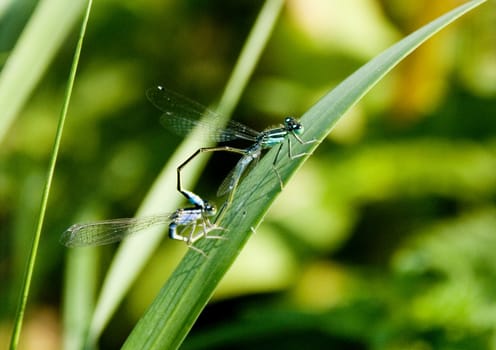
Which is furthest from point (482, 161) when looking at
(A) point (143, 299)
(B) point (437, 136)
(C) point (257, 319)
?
(A) point (143, 299)

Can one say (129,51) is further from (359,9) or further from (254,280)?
(254,280)

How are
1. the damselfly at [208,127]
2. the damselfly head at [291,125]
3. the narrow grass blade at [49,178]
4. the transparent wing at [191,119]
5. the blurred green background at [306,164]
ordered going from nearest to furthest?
the narrow grass blade at [49,178]
the damselfly head at [291,125]
the damselfly at [208,127]
the transparent wing at [191,119]
the blurred green background at [306,164]

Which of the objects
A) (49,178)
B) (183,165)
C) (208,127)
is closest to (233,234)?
(49,178)

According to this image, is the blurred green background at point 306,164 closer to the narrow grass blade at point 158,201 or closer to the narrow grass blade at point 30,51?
the narrow grass blade at point 158,201

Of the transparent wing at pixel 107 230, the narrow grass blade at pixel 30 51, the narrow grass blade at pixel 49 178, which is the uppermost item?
the narrow grass blade at pixel 30 51

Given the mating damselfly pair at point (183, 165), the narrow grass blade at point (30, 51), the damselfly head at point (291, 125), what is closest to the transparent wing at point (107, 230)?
the mating damselfly pair at point (183, 165)

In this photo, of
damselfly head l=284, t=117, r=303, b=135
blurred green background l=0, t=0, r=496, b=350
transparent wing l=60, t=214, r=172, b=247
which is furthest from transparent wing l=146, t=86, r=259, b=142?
blurred green background l=0, t=0, r=496, b=350

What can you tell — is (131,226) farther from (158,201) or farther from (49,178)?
(49,178)
